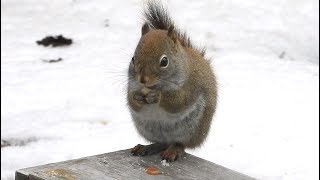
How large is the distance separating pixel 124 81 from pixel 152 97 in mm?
218

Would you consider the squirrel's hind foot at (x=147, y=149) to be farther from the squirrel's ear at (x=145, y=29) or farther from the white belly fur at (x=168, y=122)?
the squirrel's ear at (x=145, y=29)

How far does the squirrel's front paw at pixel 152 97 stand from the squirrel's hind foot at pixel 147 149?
10.1 inches

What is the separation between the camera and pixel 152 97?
9.39 feet

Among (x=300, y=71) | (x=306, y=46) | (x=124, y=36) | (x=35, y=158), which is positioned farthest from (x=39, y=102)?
(x=306, y=46)

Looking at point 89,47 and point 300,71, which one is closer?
point 300,71

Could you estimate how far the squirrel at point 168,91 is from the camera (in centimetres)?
283

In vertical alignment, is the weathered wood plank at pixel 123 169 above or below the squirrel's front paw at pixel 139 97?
below

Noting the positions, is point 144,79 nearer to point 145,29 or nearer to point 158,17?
point 145,29

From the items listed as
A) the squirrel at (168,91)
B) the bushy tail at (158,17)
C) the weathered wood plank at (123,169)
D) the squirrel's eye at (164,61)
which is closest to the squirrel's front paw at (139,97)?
the squirrel at (168,91)

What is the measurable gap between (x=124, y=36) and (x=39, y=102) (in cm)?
159

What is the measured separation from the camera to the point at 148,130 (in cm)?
308

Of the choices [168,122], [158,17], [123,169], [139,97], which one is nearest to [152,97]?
[139,97]

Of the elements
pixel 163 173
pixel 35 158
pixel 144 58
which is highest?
pixel 144 58

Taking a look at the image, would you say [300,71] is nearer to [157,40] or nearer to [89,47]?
[89,47]
